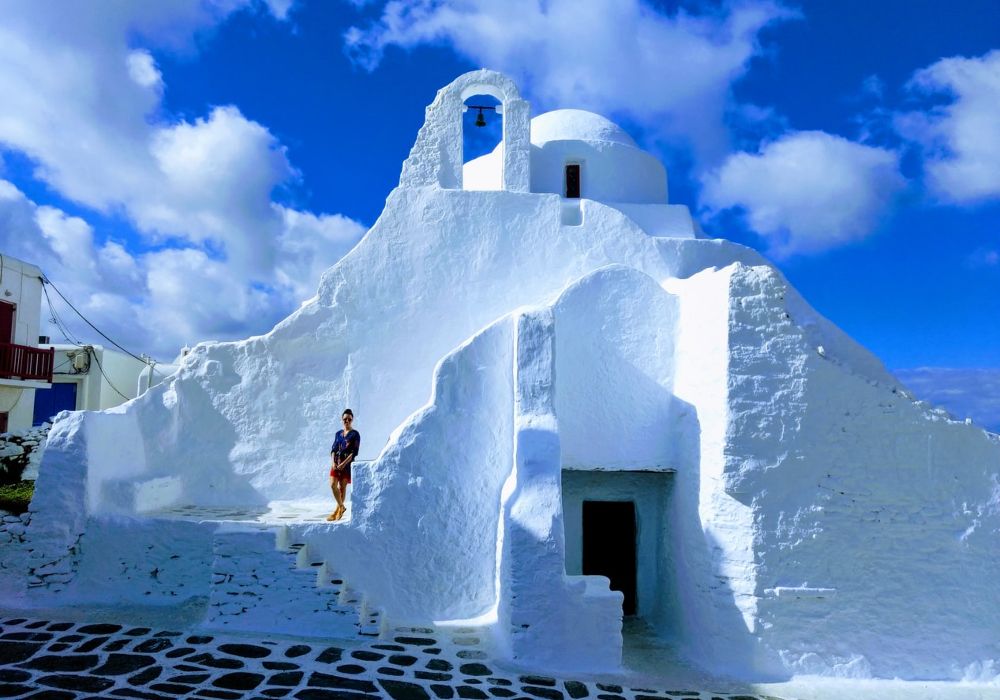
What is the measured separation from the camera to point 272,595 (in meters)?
7.56

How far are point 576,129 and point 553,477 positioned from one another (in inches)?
300

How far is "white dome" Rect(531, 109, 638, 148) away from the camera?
12.6m

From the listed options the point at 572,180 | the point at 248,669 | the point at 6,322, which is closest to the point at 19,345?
the point at 6,322

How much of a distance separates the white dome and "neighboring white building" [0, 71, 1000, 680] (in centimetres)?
302

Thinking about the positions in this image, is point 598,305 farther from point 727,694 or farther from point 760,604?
Answer: point 727,694

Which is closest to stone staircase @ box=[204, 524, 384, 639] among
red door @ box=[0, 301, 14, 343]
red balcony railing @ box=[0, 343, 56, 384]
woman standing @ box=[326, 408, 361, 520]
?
woman standing @ box=[326, 408, 361, 520]

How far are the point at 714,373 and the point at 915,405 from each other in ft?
7.37

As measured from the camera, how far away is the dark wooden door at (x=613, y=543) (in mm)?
9555

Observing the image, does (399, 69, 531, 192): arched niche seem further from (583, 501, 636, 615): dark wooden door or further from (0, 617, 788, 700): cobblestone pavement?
(0, 617, 788, 700): cobblestone pavement

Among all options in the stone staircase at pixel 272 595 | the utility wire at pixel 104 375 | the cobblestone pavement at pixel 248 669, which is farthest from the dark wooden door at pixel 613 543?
the utility wire at pixel 104 375

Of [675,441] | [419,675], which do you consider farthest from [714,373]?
[419,675]

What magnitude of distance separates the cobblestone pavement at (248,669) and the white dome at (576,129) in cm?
882

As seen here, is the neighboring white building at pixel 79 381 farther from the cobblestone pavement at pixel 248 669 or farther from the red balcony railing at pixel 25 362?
the cobblestone pavement at pixel 248 669

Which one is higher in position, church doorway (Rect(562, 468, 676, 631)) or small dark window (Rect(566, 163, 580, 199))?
small dark window (Rect(566, 163, 580, 199))
